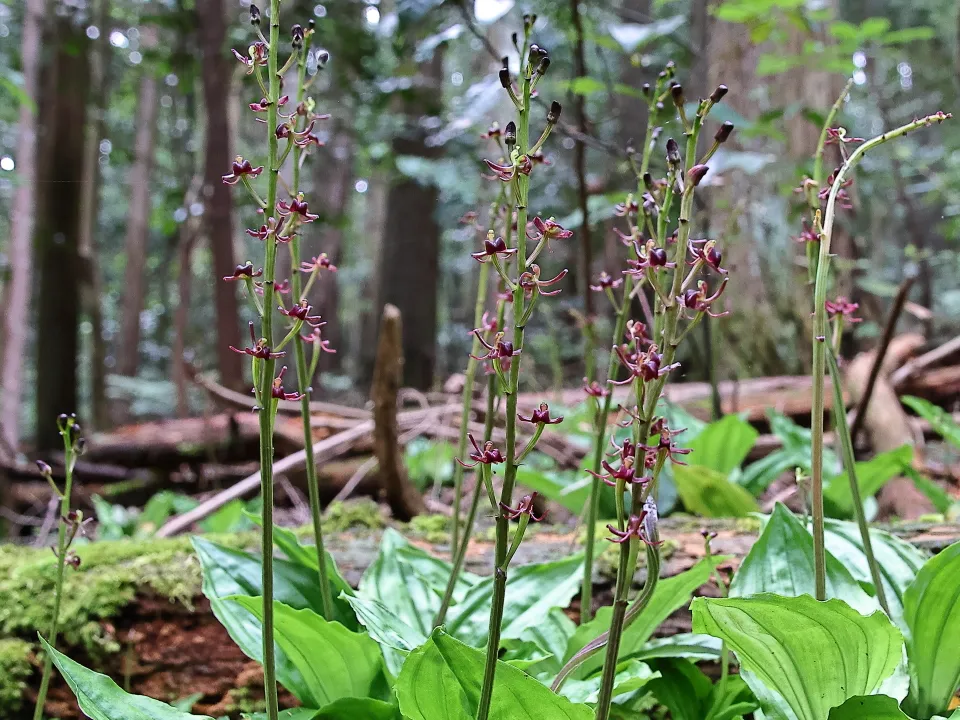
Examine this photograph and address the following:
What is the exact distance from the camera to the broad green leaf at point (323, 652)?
117 centimetres

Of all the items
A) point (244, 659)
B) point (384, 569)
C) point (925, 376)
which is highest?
point (925, 376)

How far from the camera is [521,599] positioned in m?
1.52

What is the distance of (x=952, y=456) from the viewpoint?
372 cm

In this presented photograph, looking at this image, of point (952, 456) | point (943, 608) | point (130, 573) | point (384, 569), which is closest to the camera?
point (943, 608)

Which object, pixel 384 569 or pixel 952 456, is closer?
pixel 384 569

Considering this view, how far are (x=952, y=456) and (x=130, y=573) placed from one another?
4.00 metres

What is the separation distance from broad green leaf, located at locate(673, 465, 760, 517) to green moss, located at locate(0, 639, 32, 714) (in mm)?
2038

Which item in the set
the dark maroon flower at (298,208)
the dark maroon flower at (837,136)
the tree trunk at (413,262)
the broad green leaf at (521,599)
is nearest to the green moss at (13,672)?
the broad green leaf at (521,599)

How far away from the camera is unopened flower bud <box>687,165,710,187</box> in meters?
0.77

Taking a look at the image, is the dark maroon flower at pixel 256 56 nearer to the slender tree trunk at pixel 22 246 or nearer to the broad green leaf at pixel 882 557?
the broad green leaf at pixel 882 557

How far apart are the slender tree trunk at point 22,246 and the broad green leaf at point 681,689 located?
18.2 feet

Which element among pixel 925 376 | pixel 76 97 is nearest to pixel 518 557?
pixel 925 376

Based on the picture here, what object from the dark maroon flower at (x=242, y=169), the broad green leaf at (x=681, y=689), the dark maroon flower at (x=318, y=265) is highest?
the dark maroon flower at (x=242, y=169)

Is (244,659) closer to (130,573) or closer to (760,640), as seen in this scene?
(130,573)
